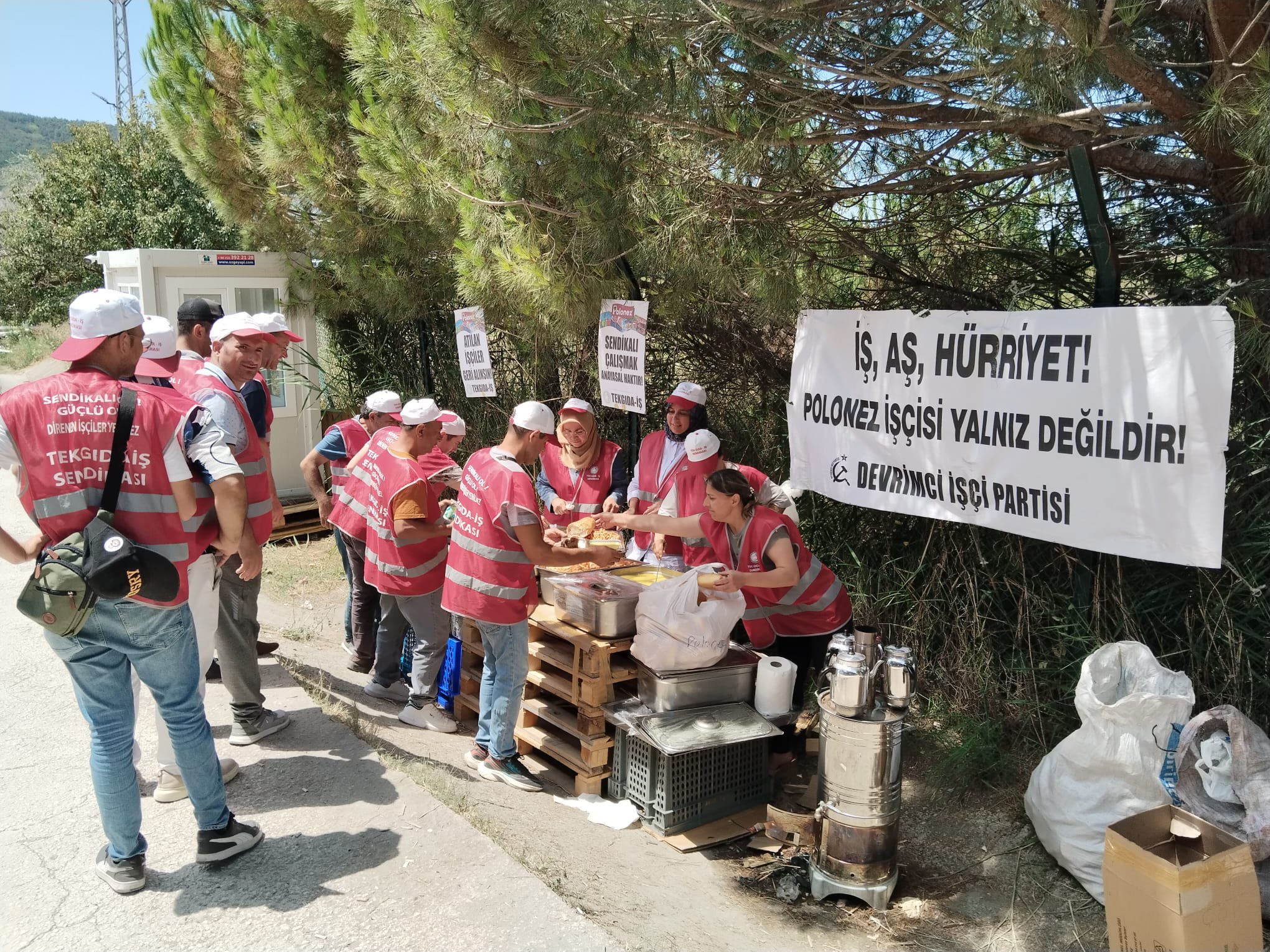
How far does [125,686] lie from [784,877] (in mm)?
2649

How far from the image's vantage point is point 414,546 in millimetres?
5117

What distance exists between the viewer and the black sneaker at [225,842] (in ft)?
11.0

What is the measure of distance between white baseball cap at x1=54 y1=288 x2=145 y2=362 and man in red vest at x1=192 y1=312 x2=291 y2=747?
936mm

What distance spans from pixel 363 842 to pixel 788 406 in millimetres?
3001

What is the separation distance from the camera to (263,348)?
438 centimetres

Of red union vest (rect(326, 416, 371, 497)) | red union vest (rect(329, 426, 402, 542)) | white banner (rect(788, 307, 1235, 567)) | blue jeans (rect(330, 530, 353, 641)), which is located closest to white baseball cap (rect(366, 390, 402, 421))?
red union vest (rect(326, 416, 371, 497))

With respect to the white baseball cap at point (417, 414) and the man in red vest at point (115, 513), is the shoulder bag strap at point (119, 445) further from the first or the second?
the white baseball cap at point (417, 414)

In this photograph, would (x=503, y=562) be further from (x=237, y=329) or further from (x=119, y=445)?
(x=119, y=445)

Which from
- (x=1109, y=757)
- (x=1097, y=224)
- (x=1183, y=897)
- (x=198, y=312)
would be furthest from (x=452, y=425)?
(x=1183, y=897)

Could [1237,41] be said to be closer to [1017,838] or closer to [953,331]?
[953,331]

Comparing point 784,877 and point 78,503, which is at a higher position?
point 78,503

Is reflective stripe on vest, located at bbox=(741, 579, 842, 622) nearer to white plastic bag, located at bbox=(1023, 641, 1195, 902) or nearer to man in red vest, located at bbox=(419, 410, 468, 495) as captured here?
white plastic bag, located at bbox=(1023, 641, 1195, 902)

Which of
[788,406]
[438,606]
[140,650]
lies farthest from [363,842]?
[788,406]

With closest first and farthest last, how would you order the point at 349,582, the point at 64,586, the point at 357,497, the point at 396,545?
the point at 64,586
the point at 396,545
the point at 357,497
the point at 349,582
